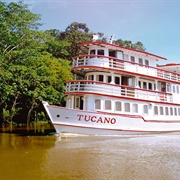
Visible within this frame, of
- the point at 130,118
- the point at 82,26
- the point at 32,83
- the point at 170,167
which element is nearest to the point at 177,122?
the point at 130,118

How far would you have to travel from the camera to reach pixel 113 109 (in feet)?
55.2

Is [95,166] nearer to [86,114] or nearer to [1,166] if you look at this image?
[1,166]

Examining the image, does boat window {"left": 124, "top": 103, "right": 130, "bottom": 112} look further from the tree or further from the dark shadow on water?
the tree

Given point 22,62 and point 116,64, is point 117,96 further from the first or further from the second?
point 22,62

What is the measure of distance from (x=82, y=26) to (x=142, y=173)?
38327 mm

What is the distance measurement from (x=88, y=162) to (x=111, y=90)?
27.5 feet

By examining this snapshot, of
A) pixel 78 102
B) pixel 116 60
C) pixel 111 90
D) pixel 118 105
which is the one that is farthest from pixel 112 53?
pixel 78 102

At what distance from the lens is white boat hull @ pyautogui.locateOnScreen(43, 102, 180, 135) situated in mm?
15172

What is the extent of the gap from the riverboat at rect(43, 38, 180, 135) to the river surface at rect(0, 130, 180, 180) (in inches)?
96.2

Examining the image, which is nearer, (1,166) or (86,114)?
(1,166)

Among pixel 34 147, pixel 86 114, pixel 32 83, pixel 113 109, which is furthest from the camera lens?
pixel 32 83

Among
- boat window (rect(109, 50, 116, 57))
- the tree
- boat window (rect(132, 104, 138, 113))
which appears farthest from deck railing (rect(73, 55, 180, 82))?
the tree

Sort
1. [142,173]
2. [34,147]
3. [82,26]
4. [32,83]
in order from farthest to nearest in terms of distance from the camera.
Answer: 1. [82,26]
2. [32,83]
3. [34,147]
4. [142,173]

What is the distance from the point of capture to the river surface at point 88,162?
7.52 m
